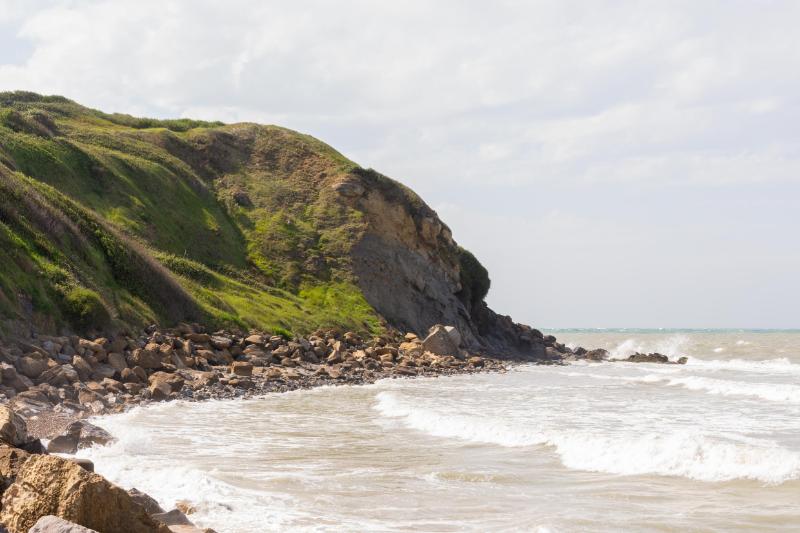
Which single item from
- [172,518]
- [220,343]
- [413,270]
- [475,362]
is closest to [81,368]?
[220,343]

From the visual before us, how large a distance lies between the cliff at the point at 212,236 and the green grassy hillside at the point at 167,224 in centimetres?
10

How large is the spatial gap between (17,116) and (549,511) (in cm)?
4688

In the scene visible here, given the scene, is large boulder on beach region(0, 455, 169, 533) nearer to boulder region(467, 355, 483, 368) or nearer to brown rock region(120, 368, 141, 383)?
brown rock region(120, 368, 141, 383)

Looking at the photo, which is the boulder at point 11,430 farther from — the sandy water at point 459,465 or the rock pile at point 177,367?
the rock pile at point 177,367

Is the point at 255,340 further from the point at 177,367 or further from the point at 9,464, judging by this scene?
the point at 9,464

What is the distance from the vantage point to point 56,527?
20.5 feet

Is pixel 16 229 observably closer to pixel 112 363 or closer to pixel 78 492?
pixel 112 363

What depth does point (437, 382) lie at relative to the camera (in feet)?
114

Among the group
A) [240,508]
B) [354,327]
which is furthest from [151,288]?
[240,508]

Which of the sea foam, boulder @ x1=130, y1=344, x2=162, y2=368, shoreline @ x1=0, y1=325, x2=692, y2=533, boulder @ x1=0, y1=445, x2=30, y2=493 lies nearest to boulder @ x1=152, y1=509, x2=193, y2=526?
shoreline @ x1=0, y1=325, x2=692, y2=533

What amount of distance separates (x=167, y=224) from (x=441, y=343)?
18.7 m

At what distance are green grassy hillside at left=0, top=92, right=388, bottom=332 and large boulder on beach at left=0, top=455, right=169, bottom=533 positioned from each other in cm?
1710

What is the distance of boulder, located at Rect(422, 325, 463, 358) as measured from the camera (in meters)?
46.3

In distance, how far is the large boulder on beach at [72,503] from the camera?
6.95m
